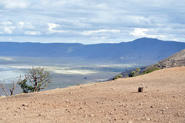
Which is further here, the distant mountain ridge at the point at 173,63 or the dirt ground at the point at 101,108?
the distant mountain ridge at the point at 173,63

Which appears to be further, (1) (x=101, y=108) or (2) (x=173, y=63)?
(2) (x=173, y=63)

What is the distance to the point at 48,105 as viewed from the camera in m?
12.5

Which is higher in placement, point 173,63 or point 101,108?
point 173,63

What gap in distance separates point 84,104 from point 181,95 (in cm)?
407

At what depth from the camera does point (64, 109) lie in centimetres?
1166

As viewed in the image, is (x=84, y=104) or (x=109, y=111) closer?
(x=109, y=111)

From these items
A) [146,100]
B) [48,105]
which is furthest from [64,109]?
[146,100]

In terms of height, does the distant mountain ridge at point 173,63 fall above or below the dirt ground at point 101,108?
above

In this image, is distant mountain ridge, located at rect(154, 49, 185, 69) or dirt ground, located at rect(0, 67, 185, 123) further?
distant mountain ridge, located at rect(154, 49, 185, 69)

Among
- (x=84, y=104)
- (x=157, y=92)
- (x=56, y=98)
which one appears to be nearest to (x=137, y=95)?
(x=157, y=92)

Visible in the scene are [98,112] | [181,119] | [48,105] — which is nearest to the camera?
[181,119]

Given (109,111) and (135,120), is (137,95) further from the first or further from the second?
(135,120)

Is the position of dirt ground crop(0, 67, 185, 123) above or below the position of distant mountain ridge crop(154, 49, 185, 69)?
below

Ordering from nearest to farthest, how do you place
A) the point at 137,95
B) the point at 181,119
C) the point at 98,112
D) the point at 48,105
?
the point at 181,119 < the point at 98,112 < the point at 48,105 < the point at 137,95
